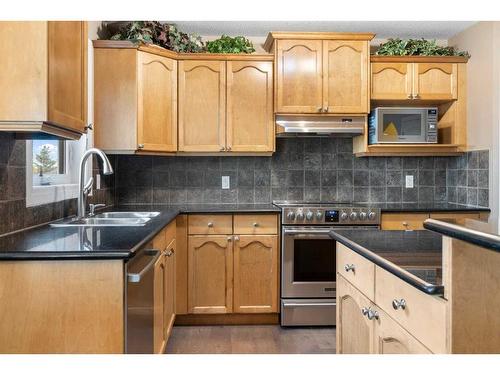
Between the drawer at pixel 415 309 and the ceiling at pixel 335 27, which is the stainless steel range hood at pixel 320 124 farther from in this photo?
the drawer at pixel 415 309

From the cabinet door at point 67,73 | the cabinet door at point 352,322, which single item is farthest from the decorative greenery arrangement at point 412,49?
the cabinet door at point 67,73

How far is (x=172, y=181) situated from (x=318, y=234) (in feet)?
4.49

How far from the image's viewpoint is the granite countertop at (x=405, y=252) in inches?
49.4

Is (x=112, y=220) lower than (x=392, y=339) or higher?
higher

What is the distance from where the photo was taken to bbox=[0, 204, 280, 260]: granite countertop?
1548 mm

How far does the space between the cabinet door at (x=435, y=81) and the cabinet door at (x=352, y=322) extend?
2.37 meters

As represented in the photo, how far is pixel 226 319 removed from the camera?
3582 millimetres

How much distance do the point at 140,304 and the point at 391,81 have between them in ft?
9.38

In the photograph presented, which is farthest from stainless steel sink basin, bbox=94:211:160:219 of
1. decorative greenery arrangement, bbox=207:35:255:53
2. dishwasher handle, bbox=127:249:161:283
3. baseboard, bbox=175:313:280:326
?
decorative greenery arrangement, bbox=207:35:255:53

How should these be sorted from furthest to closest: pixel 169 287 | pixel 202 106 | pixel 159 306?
pixel 202 106, pixel 169 287, pixel 159 306

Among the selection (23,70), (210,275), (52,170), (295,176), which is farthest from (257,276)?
(23,70)

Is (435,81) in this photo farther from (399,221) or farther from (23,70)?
(23,70)

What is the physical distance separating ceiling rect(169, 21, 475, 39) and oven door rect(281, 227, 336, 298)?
1.68 metres
